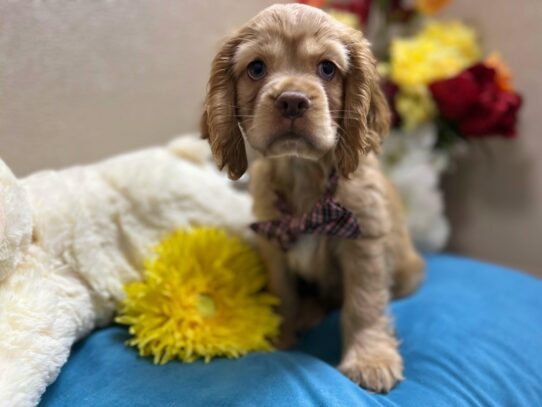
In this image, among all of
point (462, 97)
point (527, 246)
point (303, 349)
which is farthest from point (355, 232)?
point (527, 246)

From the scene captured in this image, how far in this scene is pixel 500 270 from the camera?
2.10m

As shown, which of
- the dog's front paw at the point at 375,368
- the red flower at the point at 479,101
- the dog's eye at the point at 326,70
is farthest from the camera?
the red flower at the point at 479,101

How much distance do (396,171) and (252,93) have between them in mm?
1269

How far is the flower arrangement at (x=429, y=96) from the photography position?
2.28m

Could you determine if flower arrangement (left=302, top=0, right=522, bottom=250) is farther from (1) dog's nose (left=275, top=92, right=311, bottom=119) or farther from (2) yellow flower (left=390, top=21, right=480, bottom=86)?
(1) dog's nose (left=275, top=92, right=311, bottom=119)

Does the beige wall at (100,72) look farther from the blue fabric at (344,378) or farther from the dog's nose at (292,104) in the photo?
the blue fabric at (344,378)

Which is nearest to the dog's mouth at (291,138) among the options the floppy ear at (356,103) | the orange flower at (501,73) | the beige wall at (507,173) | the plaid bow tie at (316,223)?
the floppy ear at (356,103)

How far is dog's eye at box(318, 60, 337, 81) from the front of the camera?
1.35 metres

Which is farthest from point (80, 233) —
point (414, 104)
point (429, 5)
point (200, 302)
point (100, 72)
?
point (429, 5)

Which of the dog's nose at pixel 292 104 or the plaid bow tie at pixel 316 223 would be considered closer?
the dog's nose at pixel 292 104

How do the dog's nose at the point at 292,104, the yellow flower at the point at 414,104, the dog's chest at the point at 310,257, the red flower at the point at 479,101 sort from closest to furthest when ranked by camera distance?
the dog's nose at the point at 292,104
the dog's chest at the point at 310,257
the red flower at the point at 479,101
the yellow flower at the point at 414,104

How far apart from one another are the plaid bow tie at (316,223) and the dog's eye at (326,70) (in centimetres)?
30

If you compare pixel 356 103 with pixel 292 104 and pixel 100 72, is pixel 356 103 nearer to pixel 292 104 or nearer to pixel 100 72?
pixel 292 104

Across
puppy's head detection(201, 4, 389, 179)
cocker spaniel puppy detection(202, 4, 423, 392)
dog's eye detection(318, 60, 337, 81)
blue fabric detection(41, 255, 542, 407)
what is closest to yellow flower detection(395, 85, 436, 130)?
cocker spaniel puppy detection(202, 4, 423, 392)
